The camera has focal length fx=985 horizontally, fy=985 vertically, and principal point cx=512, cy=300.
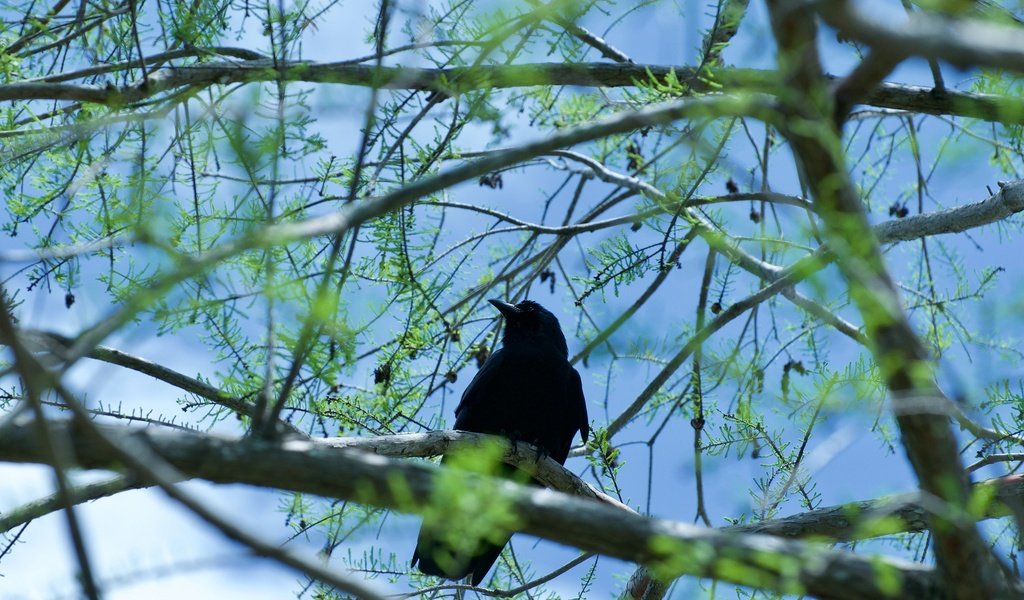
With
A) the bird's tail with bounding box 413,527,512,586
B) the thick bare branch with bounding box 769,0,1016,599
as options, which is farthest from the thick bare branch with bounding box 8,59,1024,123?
the bird's tail with bounding box 413,527,512,586

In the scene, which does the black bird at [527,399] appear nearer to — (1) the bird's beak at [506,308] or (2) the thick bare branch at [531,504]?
(1) the bird's beak at [506,308]

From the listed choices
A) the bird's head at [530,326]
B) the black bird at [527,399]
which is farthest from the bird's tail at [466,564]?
the bird's head at [530,326]

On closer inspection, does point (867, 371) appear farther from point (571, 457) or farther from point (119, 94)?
point (119, 94)

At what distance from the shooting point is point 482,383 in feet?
18.4

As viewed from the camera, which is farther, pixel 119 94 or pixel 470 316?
pixel 470 316

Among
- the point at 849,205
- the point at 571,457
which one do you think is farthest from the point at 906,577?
the point at 571,457

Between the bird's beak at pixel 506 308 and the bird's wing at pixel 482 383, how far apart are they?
0.73 feet

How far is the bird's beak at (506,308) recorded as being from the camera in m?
5.69

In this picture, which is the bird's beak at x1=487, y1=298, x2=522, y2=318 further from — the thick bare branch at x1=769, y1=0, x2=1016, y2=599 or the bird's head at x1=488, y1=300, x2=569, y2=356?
the thick bare branch at x1=769, y1=0, x2=1016, y2=599

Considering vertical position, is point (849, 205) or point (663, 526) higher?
point (849, 205)

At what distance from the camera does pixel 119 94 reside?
3.65 m

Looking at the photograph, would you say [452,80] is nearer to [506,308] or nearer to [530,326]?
[506,308]

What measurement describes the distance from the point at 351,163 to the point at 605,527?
7.48ft

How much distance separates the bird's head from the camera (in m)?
5.93
